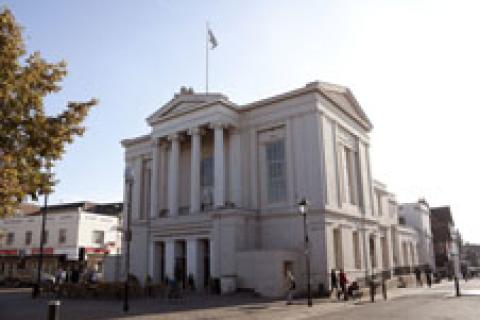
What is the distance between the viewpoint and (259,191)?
1284 inches

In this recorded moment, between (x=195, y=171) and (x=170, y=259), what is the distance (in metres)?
7.78

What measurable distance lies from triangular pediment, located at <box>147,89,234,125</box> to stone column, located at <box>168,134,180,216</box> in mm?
2535

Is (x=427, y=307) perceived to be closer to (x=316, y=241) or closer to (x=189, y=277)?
(x=316, y=241)

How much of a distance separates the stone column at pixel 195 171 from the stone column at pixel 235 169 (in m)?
2.88

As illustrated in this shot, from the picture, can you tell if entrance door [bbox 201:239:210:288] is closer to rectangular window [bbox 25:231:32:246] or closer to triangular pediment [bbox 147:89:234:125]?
triangular pediment [bbox 147:89:234:125]

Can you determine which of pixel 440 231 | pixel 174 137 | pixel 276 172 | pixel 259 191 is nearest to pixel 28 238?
pixel 174 137

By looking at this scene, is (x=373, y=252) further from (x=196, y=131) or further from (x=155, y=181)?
(x=155, y=181)

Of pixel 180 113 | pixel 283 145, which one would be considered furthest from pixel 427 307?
pixel 180 113

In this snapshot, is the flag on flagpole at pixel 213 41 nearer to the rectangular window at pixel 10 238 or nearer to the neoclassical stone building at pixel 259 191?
the neoclassical stone building at pixel 259 191

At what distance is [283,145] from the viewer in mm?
32500

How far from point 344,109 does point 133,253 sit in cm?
2358

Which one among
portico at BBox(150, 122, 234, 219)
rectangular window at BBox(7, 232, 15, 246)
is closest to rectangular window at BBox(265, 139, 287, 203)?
portico at BBox(150, 122, 234, 219)

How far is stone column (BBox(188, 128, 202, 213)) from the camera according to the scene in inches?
1301

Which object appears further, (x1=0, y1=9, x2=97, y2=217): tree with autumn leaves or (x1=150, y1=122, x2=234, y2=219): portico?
(x1=150, y1=122, x2=234, y2=219): portico
